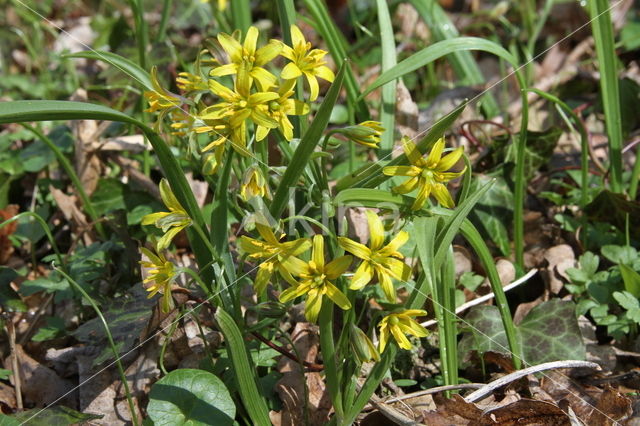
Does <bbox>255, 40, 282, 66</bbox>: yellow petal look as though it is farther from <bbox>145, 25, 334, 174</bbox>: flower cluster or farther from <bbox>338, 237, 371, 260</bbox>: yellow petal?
<bbox>338, 237, 371, 260</bbox>: yellow petal

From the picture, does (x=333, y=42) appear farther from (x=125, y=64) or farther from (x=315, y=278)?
(x=315, y=278)

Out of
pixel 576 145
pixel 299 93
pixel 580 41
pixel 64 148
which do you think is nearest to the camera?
pixel 299 93

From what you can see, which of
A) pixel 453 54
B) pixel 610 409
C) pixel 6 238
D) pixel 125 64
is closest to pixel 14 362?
pixel 6 238

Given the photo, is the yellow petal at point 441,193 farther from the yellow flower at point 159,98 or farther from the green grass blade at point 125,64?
the green grass blade at point 125,64

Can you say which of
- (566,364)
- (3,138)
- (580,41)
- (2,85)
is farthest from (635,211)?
(2,85)

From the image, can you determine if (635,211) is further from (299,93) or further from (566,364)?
(299,93)

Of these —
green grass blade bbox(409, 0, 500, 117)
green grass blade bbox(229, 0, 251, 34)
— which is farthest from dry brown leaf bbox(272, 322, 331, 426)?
green grass blade bbox(409, 0, 500, 117)
